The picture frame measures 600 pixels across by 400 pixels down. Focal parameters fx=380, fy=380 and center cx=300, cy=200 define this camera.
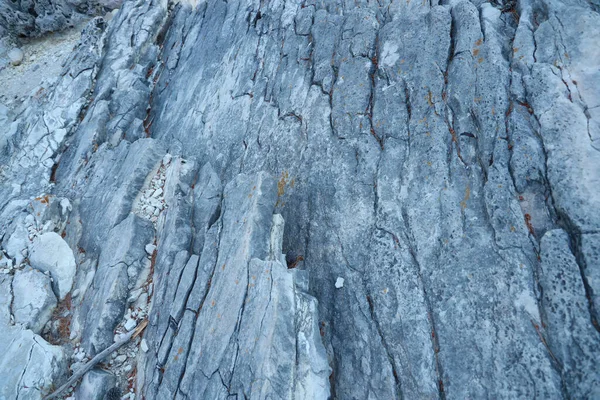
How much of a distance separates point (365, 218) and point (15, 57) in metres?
21.9

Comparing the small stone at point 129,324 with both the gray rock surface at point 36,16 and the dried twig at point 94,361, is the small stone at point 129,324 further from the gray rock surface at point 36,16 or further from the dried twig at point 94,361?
the gray rock surface at point 36,16

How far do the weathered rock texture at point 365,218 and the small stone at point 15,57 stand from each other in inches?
485

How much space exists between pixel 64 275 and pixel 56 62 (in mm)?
14643

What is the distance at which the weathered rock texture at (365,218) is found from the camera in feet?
17.7

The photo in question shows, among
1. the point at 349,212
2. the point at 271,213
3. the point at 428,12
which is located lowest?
the point at 349,212

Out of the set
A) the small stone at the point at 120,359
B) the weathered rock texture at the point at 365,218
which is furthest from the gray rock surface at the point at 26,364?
the small stone at the point at 120,359

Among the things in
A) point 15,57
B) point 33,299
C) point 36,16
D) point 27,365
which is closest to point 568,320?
point 27,365

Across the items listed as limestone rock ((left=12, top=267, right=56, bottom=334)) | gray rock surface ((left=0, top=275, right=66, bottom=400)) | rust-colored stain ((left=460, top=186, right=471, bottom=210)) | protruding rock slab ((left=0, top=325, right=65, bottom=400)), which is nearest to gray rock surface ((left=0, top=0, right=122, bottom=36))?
limestone rock ((left=12, top=267, right=56, bottom=334))

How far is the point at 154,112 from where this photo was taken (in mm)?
13031

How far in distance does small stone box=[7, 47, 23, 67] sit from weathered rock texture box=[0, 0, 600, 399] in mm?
12328

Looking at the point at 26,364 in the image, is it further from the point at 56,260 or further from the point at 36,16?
the point at 36,16

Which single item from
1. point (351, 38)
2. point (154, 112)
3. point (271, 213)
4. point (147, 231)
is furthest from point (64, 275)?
point (351, 38)

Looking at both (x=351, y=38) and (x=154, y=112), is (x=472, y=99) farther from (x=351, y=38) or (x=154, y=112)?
(x=154, y=112)

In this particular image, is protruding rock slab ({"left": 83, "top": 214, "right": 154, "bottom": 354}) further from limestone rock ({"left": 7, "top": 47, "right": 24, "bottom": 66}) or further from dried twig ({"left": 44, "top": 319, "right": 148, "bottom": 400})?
limestone rock ({"left": 7, "top": 47, "right": 24, "bottom": 66})
